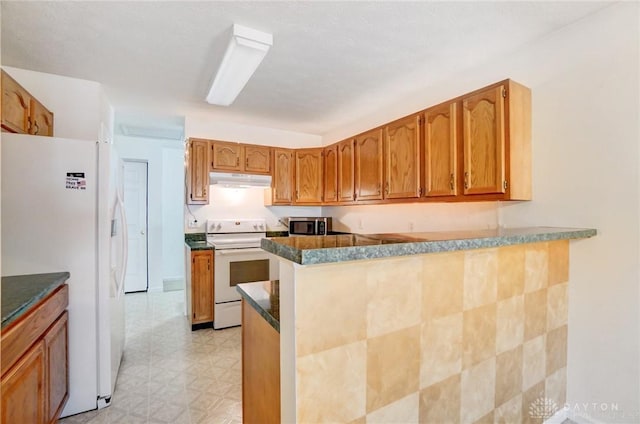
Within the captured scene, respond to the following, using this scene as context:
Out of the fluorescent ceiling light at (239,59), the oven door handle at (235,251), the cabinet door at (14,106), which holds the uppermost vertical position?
the fluorescent ceiling light at (239,59)

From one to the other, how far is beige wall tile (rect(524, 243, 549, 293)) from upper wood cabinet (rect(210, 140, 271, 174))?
2.96 m

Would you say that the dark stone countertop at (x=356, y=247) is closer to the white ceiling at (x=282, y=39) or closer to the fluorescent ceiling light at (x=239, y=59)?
the white ceiling at (x=282, y=39)

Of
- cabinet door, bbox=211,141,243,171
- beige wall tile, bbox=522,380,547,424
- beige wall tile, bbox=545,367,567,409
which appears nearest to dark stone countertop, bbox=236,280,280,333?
beige wall tile, bbox=522,380,547,424

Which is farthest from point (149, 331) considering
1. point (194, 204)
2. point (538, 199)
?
point (538, 199)

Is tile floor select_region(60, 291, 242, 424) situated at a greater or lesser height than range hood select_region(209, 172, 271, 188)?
lesser

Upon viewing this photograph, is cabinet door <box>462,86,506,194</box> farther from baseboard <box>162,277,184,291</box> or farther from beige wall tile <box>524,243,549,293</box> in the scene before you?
baseboard <box>162,277,184,291</box>

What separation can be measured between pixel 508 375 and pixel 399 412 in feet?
2.33

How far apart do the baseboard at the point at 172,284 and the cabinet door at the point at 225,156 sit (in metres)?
2.39

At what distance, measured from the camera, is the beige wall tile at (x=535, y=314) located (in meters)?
1.52

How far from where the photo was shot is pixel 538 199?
77.5 inches

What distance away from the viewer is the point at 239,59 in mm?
2068

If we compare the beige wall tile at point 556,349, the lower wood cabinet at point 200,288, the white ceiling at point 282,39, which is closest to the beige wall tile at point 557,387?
the beige wall tile at point 556,349

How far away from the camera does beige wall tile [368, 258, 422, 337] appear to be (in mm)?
1006

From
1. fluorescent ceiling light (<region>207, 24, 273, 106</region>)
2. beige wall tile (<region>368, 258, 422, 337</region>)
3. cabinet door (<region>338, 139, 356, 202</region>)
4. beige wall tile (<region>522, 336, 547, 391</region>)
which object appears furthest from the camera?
cabinet door (<region>338, 139, 356, 202</region>)
